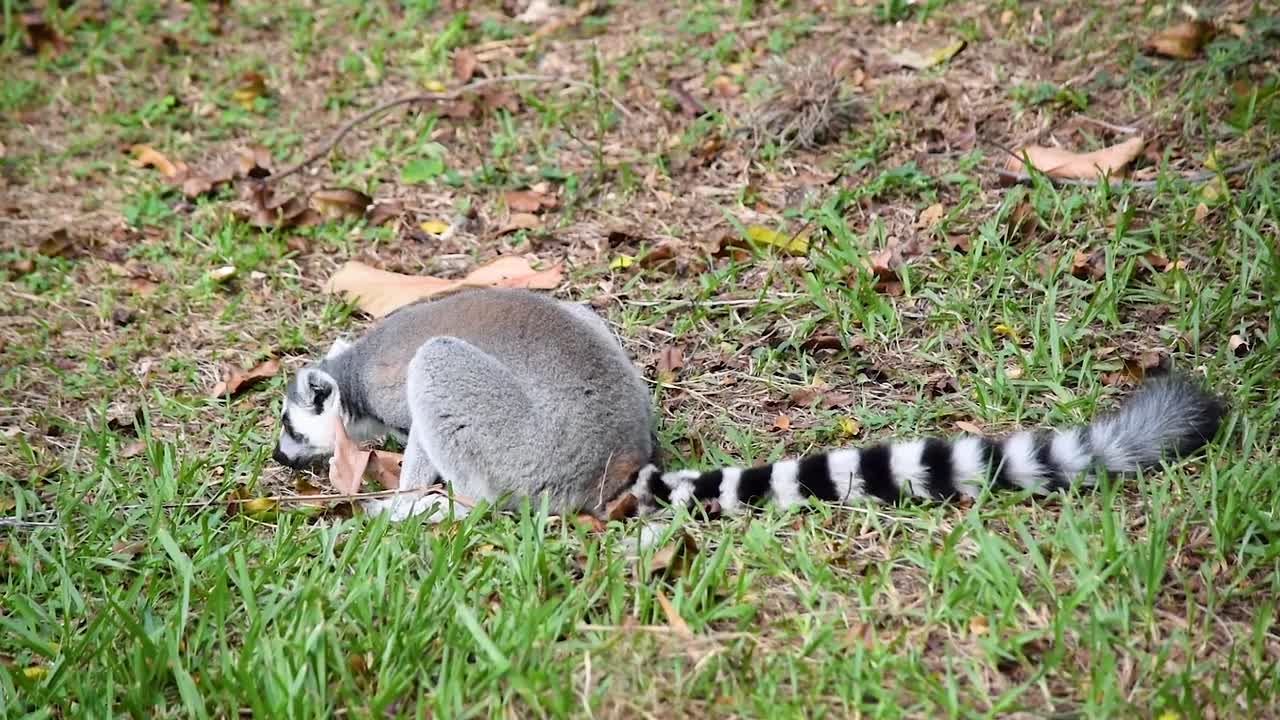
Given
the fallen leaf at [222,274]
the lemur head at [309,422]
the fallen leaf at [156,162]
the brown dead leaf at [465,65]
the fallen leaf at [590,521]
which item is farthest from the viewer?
the brown dead leaf at [465,65]

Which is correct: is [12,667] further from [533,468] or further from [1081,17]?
[1081,17]

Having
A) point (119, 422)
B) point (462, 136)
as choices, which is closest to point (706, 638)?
point (119, 422)

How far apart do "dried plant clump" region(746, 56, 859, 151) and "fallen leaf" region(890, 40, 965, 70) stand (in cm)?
47

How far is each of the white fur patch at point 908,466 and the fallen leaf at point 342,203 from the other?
351cm

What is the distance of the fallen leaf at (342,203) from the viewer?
246 inches

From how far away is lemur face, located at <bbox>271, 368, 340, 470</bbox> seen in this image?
4488mm

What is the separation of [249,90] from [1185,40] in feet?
16.8

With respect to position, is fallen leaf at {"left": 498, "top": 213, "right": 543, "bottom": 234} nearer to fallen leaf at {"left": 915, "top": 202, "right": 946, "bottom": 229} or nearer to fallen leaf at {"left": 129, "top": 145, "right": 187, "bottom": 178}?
fallen leaf at {"left": 915, "top": 202, "right": 946, "bottom": 229}

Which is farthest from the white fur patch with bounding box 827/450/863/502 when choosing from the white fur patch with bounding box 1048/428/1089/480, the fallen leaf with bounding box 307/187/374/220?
the fallen leaf with bounding box 307/187/374/220

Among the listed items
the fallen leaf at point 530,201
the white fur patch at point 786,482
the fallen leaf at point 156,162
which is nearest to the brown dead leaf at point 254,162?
the fallen leaf at point 156,162

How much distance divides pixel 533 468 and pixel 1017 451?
1485 mm

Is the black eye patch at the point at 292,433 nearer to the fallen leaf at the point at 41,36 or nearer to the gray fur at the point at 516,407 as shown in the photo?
the gray fur at the point at 516,407

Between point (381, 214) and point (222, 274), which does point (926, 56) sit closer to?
point (381, 214)

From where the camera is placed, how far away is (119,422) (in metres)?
4.90
